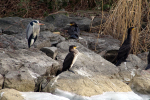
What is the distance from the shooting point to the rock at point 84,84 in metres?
3.78

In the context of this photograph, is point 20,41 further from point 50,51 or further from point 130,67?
point 130,67

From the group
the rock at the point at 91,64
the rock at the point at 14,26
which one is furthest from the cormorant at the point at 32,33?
the rock at the point at 14,26

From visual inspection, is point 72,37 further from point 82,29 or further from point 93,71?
point 93,71

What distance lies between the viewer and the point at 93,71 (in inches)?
178

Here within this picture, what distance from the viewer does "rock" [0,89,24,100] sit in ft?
10.9

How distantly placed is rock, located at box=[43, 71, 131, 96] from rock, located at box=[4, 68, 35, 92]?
29cm

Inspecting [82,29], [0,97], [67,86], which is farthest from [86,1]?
[0,97]

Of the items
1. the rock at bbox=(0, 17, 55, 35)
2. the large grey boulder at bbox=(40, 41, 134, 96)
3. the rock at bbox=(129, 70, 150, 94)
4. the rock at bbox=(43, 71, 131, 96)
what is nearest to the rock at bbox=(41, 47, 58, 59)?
the large grey boulder at bbox=(40, 41, 134, 96)

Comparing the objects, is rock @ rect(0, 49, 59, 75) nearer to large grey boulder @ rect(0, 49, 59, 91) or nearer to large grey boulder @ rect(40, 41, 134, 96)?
large grey boulder @ rect(0, 49, 59, 91)

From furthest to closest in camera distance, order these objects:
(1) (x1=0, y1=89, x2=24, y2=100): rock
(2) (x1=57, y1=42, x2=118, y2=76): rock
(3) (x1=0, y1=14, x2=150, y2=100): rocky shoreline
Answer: (2) (x1=57, y1=42, x2=118, y2=76): rock → (3) (x1=0, y1=14, x2=150, y2=100): rocky shoreline → (1) (x1=0, y1=89, x2=24, y2=100): rock

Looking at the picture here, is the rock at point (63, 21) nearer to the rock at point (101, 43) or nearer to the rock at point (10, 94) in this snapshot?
the rock at point (101, 43)

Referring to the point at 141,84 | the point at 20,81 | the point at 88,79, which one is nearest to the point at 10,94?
the point at 20,81

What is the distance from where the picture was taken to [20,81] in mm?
3760

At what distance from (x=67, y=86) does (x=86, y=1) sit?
22.1ft
